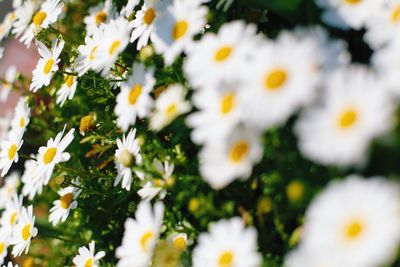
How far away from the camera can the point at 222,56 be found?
48.0 inches

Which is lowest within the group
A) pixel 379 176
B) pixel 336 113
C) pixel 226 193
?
pixel 226 193

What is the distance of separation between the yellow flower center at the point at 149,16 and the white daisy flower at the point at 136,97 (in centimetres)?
14

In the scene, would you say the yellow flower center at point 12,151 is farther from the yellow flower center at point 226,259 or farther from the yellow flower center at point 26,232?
the yellow flower center at point 226,259

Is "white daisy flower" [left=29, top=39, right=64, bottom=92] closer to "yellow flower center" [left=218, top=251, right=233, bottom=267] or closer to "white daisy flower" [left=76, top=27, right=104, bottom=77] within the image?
"white daisy flower" [left=76, top=27, right=104, bottom=77]

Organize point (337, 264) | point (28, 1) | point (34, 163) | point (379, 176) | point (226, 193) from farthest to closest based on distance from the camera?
point (28, 1), point (34, 163), point (226, 193), point (379, 176), point (337, 264)

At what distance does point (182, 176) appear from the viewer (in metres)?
1.49

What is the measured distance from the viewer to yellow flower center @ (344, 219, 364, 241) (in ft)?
3.06

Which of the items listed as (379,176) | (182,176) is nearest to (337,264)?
(379,176)

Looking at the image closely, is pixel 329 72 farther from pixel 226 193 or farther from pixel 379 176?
pixel 226 193

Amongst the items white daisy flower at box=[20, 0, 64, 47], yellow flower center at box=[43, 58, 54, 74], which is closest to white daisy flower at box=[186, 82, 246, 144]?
yellow flower center at box=[43, 58, 54, 74]

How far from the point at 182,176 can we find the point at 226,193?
0.19 m

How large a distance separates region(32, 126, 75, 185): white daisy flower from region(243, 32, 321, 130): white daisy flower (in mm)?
791

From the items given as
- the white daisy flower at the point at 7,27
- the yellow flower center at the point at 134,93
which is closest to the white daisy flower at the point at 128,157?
Result: the yellow flower center at the point at 134,93

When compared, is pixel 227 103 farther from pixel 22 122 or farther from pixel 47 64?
pixel 22 122
